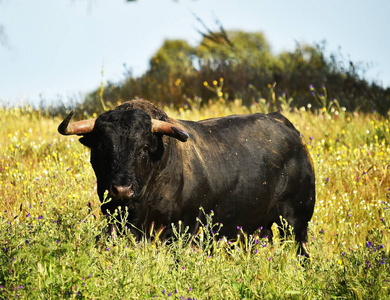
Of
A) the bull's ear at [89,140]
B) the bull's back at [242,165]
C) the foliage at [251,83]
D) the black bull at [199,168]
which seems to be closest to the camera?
the black bull at [199,168]

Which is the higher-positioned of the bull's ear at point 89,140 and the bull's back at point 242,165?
the bull's ear at point 89,140

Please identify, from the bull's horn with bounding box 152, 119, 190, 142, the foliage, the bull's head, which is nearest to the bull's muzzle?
the bull's head

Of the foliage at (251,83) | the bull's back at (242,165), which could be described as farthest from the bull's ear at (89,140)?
the foliage at (251,83)

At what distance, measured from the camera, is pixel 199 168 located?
5.18 metres

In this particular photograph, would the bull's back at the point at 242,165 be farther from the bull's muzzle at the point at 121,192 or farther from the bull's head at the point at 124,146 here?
the bull's muzzle at the point at 121,192

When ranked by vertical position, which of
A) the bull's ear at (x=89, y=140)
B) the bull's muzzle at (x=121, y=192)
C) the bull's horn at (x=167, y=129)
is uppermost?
the bull's horn at (x=167, y=129)

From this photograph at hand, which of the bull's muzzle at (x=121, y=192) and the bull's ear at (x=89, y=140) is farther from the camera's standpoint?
the bull's ear at (x=89, y=140)

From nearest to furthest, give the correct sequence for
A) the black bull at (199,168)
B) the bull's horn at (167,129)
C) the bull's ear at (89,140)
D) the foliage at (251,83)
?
1. the black bull at (199,168)
2. the bull's horn at (167,129)
3. the bull's ear at (89,140)
4. the foliage at (251,83)

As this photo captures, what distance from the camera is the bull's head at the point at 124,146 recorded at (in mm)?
4461

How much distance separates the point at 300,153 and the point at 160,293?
3128mm

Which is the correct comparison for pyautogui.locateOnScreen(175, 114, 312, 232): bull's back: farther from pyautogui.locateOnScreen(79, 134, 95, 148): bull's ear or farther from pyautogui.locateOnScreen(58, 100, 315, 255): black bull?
pyautogui.locateOnScreen(79, 134, 95, 148): bull's ear

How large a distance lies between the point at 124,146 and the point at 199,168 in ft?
2.95

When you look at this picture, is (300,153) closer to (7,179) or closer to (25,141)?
(7,179)

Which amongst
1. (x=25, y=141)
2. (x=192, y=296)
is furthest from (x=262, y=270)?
(x=25, y=141)
